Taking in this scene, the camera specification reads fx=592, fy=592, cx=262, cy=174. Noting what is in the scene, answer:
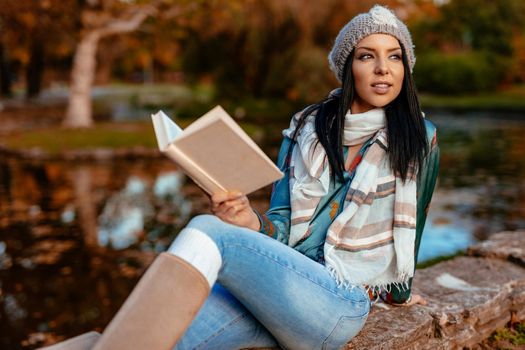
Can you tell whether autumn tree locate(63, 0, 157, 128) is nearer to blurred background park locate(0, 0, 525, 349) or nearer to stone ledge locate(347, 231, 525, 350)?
blurred background park locate(0, 0, 525, 349)

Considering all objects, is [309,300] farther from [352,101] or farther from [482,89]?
[482,89]

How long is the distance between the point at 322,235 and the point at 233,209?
39 centimetres

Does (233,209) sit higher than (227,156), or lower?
lower

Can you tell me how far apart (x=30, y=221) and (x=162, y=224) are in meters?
1.40

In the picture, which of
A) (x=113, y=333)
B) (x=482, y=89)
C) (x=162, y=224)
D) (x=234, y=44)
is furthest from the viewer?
(x=482, y=89)

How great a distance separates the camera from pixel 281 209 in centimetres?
213

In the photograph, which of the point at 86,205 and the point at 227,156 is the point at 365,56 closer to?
the point at 227,156

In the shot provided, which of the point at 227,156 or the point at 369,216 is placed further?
the point at 369,216

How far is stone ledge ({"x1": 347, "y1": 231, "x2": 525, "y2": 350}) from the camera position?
207 centimetres

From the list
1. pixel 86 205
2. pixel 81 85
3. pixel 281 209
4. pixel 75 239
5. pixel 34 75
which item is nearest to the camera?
pixel 281 209

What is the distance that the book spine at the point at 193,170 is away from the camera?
1583 mm

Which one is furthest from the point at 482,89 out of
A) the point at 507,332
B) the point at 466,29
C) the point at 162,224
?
the point at 507,332

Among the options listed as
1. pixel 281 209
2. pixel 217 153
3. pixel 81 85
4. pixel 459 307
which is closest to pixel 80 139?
pixel 81 85

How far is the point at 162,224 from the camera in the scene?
604cm
